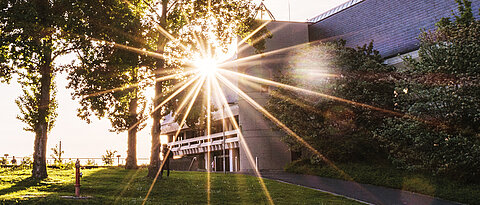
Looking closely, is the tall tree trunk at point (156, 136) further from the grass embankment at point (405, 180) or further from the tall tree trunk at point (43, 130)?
the grass embankment at point (405, 180)

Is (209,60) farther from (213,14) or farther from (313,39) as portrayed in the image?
(313,39)

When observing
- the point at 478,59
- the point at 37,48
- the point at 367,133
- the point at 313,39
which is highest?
the point at 313,39

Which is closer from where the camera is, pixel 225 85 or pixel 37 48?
pixel 37 48

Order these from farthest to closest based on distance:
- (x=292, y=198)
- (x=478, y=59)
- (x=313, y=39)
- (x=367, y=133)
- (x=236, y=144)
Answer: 1. (x=236, y=144)
2. (x=313, y=39)
3. (x=367, y=133)
4. (x=478, y=59)
5. (x=292, y=198)

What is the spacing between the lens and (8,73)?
70.8 feet

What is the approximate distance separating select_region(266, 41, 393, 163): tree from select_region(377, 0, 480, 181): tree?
4.66 meters

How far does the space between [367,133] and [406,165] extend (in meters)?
5.10

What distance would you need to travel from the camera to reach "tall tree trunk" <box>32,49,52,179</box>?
21.9 meters

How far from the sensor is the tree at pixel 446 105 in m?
17.5

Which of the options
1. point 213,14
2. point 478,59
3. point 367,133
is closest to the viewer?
point 478,59

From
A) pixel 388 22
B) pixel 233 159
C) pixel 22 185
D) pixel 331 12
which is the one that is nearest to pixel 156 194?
pixel 22 185

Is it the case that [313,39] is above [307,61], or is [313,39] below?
above

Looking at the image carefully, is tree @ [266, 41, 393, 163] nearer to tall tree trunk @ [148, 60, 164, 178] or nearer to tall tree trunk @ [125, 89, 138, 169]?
tall tree trunk @ [148, 60, 164, 178]

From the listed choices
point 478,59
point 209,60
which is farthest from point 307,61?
point 478,59
